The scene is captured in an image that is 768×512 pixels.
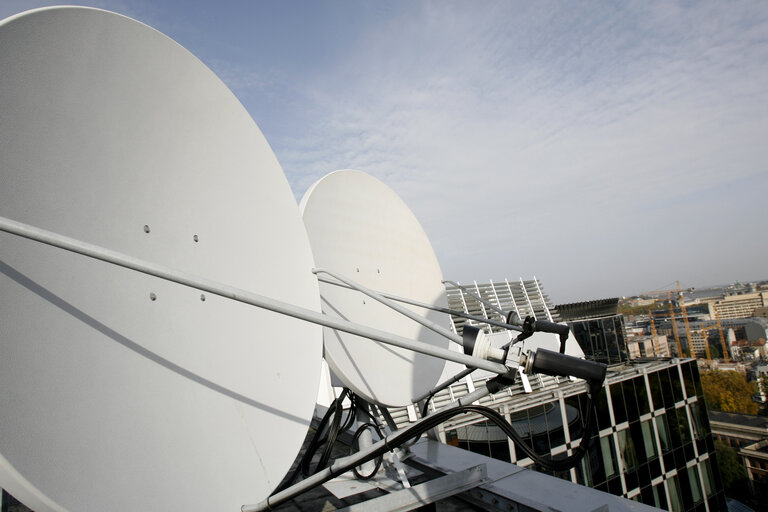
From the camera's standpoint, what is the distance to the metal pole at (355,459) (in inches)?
87.7

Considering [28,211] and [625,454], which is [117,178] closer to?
[28,211]

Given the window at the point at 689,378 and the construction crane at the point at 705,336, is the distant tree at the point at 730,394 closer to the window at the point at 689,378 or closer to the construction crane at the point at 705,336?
the construction crane at the point at 705,336

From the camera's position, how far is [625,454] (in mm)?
17125

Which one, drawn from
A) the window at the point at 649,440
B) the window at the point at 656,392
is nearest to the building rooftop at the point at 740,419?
the window at the point at 656,392

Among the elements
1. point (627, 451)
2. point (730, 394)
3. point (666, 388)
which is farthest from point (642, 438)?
point (730, 394)

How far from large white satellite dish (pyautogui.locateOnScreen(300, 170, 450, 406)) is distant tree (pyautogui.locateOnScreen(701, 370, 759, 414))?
81541mm

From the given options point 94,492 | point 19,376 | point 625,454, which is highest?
point 19,376

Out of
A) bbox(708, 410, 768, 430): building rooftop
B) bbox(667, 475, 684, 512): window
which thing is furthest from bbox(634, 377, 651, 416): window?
bbox(708, 410, 768, 430): building rooftop

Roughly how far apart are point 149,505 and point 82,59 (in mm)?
2188

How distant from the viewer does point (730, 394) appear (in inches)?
2785

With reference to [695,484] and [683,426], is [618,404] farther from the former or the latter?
[695,484]

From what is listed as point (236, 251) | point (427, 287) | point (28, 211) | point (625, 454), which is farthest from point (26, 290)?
point (625, 454)

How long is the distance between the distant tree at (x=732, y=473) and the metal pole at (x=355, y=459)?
2396 inches

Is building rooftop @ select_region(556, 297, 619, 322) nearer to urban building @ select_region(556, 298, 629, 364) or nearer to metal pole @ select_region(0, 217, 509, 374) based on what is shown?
urban building @ select_region(556, 298, 629, 364)
